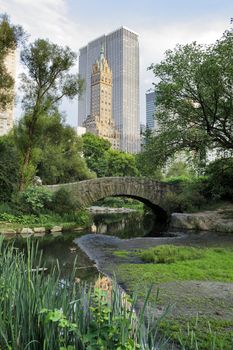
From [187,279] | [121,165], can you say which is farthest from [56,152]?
[187,279]

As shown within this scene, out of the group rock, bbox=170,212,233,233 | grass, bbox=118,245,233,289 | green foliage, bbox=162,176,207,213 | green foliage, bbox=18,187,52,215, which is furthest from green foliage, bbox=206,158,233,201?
grass, bbox=118,245,233,289

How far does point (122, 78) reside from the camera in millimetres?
110750

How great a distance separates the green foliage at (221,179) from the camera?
1814cm

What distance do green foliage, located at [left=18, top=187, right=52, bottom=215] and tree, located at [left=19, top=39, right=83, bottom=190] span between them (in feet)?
3.77

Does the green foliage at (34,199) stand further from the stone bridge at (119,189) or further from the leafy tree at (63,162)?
the leafy tree at (63,162)

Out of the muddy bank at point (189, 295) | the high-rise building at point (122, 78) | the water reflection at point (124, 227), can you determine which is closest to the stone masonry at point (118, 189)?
the water reflection at point (124, 227)

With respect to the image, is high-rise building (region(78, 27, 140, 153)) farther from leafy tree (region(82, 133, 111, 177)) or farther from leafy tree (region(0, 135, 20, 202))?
leafy tree (region(0, 135, 20, 202))

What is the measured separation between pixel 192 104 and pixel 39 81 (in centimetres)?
722

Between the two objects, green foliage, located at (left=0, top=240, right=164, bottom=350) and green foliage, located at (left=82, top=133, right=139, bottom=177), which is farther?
green foliage, located at (left=82, top=133, right=139, bottom=177)

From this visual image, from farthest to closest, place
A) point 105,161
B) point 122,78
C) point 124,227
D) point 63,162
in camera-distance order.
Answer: point 122,78, point 105,161, point 63,162, point 124,227

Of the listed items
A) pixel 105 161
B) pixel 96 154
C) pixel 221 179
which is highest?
pixel 96 154

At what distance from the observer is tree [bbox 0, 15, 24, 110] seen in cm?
1498

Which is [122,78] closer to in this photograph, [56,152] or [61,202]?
[56,152]

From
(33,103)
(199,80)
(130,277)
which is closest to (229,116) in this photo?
(199,80)
